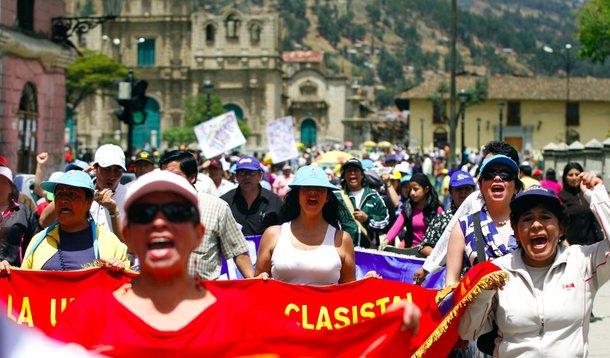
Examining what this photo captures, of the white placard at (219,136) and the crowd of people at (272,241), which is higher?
the white placard at (219,136)

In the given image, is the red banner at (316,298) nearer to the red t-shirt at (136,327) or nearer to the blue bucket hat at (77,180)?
the blue bucket hat at (77,180)

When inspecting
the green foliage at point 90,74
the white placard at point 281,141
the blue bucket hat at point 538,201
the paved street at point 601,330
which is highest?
the green foliage at point 90,74

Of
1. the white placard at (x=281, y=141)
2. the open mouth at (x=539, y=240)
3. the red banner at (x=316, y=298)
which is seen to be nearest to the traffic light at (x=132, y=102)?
Result: the white placard at (x=281, y=141)

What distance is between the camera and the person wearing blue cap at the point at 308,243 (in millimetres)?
6480

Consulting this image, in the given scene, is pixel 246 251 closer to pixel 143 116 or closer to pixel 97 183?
pixel 97 183

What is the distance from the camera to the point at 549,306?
15.8 ft

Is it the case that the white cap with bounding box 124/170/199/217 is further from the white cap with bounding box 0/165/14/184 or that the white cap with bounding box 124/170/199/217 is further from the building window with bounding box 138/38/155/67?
the building window with bounding box 138/38/155/67

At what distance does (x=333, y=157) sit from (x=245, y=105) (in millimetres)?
72136

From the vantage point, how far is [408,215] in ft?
35.8

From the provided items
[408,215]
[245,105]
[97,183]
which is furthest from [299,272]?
[245,105]

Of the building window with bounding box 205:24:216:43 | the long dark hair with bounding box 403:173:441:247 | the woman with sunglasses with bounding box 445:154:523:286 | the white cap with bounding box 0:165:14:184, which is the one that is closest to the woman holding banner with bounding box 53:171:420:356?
the woman with sunglasses with bounding box 445:154:523:286

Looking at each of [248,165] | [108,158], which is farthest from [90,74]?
[108,158]

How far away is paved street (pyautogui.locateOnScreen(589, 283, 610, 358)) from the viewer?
374 inches

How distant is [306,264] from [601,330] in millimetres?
5275
